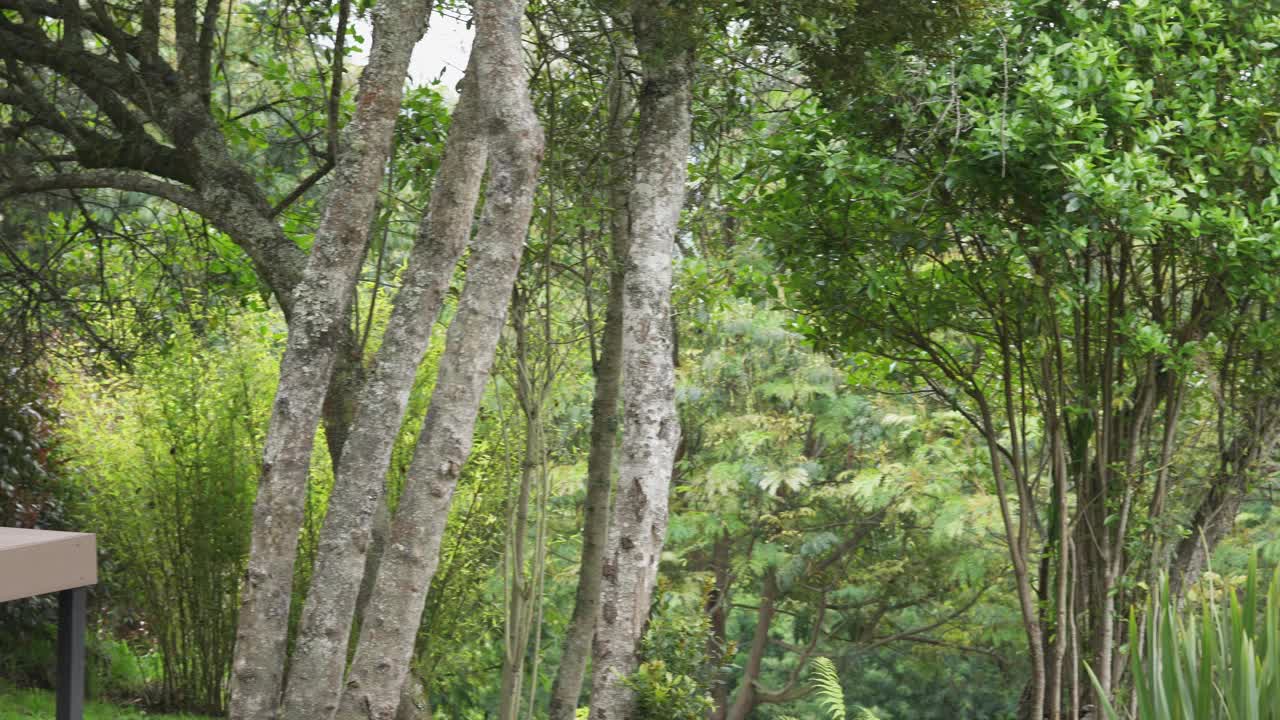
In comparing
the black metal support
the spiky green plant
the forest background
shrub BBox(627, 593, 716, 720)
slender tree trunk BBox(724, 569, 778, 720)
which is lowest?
slender tree trunk BBox(724, 569, 778, 720)

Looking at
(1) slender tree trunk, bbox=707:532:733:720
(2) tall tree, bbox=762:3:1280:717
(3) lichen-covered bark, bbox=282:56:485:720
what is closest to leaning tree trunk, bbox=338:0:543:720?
(3) lichen-covered bark, bbox=282:56:485:720

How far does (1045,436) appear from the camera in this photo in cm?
529

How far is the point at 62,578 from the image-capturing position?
1362 millimetres

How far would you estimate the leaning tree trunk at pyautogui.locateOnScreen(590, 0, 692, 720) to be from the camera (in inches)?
149

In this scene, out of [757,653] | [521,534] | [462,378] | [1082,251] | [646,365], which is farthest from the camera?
[757,653]

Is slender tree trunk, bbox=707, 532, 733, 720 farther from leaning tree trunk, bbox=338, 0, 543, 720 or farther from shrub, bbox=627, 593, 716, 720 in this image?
leaning tree trunk, bbox=338, 0, 543, 720

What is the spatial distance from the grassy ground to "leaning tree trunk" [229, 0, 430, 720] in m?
3.36

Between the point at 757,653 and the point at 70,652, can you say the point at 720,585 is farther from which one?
the point at 70,652

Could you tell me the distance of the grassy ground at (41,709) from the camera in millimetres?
6066

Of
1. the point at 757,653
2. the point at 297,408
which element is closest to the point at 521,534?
the point at 297,408

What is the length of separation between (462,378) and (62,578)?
6.35ft

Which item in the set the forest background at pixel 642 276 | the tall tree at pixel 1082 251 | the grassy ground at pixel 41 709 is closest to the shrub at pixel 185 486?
the forest background at pixel 642 276

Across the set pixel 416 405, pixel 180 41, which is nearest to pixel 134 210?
pixel 416 405

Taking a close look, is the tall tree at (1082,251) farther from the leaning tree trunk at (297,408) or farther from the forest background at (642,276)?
the leaning tree trunk at (297,408)
